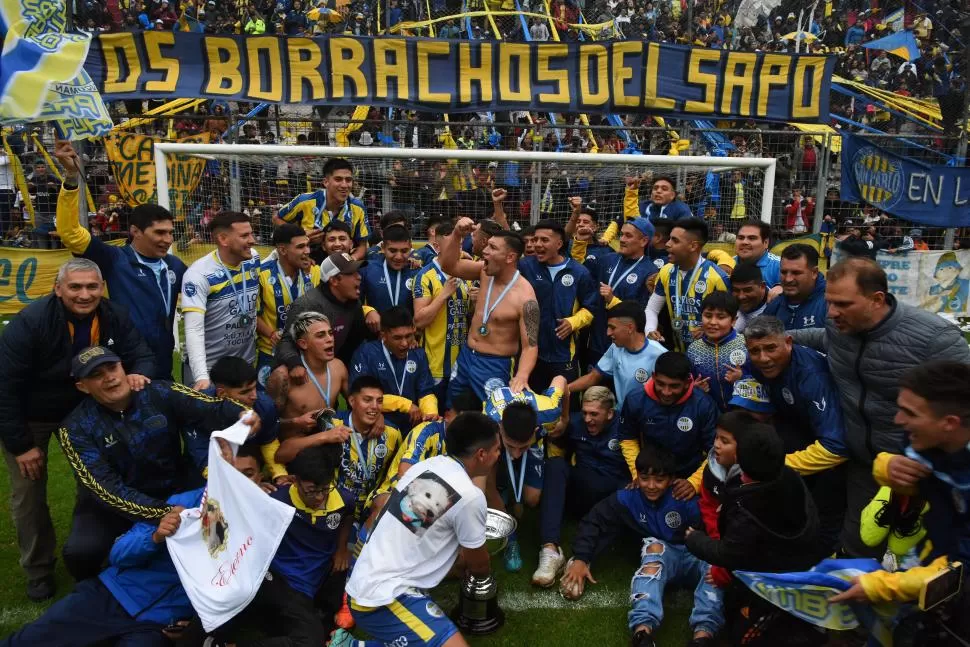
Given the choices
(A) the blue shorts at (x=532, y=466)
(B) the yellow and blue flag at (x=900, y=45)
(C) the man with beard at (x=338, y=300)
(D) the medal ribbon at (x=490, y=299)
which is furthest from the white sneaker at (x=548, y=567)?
(B) the yellow and blue flag at (x=900, y=45)

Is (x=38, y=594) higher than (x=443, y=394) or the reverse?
the reverse

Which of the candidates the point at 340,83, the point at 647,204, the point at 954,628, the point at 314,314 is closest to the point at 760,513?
the point at 954,628

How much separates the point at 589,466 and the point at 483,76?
21.9ft

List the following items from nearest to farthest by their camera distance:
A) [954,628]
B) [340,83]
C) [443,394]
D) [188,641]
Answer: [954,628]
[188,641]
[443,394]
[340,83]

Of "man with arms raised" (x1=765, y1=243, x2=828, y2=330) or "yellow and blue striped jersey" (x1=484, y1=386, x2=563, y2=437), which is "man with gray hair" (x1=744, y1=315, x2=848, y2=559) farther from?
"yellow and blue striped jersey" (x1=484, y1=386, x2=563, y2=437)

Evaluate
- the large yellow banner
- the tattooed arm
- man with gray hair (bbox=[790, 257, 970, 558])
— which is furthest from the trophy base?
the large yellow banner

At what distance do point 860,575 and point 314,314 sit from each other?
3.76 metres

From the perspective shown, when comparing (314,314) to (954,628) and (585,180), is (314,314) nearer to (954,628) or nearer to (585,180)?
(954,628)

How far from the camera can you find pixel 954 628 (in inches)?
110

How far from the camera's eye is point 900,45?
808 inches

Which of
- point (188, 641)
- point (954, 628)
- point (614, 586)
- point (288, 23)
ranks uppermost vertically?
point (288, 23)

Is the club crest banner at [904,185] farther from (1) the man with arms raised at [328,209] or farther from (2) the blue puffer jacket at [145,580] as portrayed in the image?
(2) the blue puffer jacket at [145,580]

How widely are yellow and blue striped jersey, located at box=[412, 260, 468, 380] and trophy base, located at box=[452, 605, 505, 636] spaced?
234 cm

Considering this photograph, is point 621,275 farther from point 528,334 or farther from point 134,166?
point 134,166
